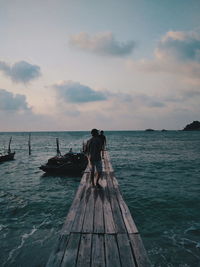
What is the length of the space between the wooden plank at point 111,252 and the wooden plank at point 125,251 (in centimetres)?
8

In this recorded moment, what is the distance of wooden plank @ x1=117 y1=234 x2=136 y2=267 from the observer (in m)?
3.00

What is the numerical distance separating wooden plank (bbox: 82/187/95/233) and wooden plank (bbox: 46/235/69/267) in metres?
0.55

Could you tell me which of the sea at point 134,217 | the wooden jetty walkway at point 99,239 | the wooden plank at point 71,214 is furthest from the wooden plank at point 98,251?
the sea at point 134,217

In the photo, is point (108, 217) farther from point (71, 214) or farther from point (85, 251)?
point (85, 251)

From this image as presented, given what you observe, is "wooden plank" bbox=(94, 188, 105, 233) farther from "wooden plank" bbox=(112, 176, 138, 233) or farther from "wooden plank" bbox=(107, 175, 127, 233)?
"wooden plank" bbox=(112, 176, 138, 233)

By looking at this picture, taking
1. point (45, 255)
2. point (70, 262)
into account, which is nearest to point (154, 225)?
point (45, 255)

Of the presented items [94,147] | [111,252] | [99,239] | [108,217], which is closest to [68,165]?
[94,147]

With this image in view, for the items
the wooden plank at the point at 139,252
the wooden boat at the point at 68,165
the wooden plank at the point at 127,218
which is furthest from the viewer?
the wooden boat at the point at 68,165

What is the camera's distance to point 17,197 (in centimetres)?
1374

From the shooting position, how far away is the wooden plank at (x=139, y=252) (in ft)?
9.81

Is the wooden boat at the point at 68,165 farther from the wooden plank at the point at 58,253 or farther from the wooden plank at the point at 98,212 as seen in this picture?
the wooden plank at the point at 58,253

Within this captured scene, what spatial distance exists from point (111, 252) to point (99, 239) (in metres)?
0.51

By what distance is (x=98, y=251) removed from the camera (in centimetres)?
333

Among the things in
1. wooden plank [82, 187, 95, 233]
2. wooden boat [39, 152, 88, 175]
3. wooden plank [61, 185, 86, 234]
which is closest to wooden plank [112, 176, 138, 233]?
wooden plank [82, 187, 95, 233]
